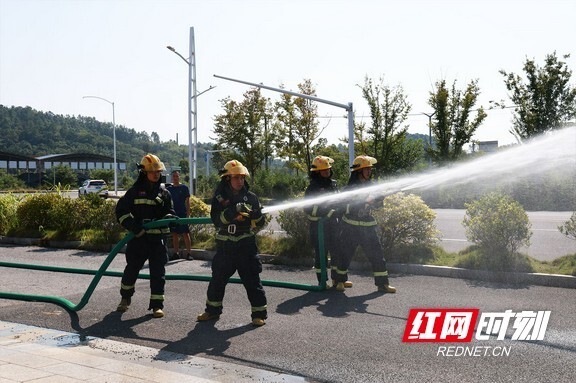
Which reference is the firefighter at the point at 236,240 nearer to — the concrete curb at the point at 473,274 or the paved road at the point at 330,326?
the paved road at the point at 330,326

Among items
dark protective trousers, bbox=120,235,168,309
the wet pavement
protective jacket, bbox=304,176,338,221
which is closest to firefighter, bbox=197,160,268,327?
Answer: dark protective trousers, bbox=120,235,168,309

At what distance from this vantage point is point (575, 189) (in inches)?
923

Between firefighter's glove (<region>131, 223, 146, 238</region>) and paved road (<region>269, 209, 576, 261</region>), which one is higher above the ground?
firefighter's glove (<region>131, 223, 146, 238</region>)

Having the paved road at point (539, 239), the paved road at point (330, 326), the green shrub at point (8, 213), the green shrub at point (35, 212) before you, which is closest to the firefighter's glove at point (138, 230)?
the paved road at point (330, 326)

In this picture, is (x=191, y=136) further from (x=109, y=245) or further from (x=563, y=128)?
(x=563, y=128)

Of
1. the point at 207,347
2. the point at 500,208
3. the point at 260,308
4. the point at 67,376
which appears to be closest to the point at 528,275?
the point at 500,208

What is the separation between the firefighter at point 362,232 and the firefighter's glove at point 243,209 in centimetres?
219

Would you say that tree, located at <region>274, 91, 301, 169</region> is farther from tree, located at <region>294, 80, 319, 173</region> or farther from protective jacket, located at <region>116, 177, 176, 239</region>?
protective jacket, located at <region>116, 177, 176, 239</region>

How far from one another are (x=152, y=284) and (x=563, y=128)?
19073 millimetres

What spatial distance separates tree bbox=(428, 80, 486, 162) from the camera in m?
24.2

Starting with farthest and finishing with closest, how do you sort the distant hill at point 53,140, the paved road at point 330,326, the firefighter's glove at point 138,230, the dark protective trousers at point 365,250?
the distant hill at point 53,140, the dark protective trousers at point 365,250, the firefighter's glove at point 138,230, the paved road at point 330,326

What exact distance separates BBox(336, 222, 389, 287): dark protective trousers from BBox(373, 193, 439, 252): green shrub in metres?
2.05

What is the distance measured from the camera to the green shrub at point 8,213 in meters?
16.5

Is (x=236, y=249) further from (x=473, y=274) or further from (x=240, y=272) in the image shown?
(x=473, y=274)
